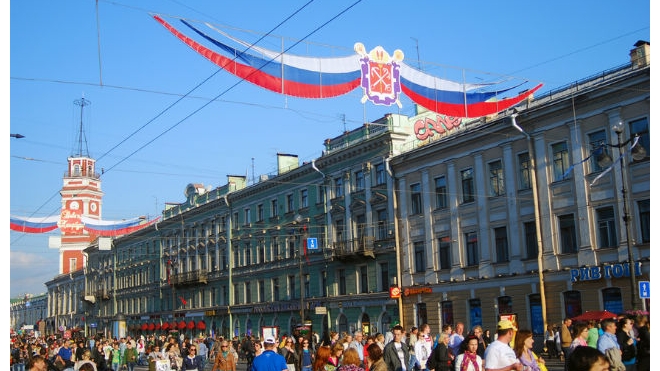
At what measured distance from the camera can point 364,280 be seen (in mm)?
41656

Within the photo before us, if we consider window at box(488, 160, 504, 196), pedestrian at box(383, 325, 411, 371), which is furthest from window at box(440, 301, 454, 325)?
pedestrian at box(383, 325, 411, 371)

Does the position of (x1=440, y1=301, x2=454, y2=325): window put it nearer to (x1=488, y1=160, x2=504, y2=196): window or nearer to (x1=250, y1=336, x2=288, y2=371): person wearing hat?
(x1=488, y1=160, x2=504, y2=196): window

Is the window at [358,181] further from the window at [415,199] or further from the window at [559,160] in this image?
the window at [559,160]

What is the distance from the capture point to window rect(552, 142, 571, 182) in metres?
30.4

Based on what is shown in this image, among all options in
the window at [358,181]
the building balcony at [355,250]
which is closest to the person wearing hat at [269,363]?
the building balcony at [355,250]

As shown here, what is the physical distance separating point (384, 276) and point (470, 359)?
2969 centimetres

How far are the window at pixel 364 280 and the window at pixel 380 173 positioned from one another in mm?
4815

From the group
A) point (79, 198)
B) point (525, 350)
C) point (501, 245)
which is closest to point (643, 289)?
point (501, 245)

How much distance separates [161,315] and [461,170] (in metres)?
41.7

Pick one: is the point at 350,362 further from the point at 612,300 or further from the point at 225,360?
the point at 612,300

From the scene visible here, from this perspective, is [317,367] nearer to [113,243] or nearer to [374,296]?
[374,296]

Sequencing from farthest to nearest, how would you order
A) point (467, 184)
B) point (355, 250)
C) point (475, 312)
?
point (355, 250) < point (467, 184) < point (475, 312)

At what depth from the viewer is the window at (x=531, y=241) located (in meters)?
31.6

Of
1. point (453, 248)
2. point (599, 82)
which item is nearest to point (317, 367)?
point (599, 82)
